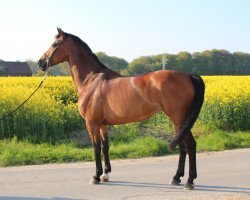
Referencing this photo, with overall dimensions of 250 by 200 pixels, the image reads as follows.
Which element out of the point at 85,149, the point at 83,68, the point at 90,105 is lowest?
the point at 85,149

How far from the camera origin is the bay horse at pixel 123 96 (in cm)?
600

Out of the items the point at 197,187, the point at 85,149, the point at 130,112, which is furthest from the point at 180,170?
the point at 85,149

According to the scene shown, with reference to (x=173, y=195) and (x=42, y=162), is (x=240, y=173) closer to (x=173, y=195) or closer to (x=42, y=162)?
(x=173, y=195)

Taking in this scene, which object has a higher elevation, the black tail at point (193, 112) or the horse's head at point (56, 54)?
the horse's head at point (56, 54)

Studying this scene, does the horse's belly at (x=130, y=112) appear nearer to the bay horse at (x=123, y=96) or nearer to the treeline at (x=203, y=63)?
the bay horse at (x=123, y=96)

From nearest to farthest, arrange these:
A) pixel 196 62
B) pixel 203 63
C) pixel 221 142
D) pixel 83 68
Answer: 1. pixel 83 68
2. pixel 221 142
3. pixel 196 62
4. pixel 203 63

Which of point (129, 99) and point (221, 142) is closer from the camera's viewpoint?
point (129, 99)

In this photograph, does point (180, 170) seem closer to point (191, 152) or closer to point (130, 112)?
point (191, 152)

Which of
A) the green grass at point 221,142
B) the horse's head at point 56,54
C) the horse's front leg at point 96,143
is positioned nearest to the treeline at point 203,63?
the green grass at point 221,142

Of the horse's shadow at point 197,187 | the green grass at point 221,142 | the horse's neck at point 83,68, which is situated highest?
the horse's neck at point 83,68

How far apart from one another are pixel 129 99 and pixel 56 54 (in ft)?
5.70

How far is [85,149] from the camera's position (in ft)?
30.7

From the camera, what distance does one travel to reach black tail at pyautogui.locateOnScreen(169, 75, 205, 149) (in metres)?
5.87

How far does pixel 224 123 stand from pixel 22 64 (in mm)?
57592
